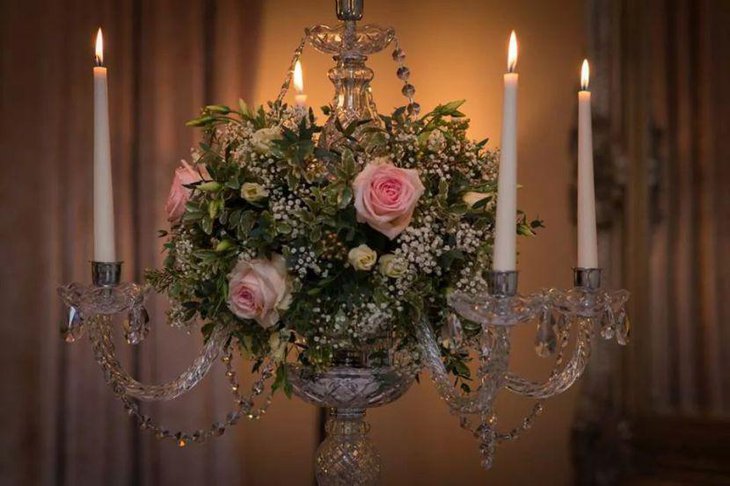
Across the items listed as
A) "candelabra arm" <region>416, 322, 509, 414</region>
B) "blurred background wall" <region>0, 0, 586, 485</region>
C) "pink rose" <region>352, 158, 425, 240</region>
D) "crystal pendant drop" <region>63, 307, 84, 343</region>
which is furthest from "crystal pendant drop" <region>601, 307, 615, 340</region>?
"blurred background wall" <region>0, 0, 586, 485</region>

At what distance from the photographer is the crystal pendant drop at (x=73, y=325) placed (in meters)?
1.16

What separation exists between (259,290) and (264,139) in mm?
191

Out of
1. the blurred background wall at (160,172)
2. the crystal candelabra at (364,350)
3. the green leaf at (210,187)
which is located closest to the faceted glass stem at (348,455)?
the crystal candelabra at (364,350)

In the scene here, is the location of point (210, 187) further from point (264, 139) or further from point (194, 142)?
point (194, 142)

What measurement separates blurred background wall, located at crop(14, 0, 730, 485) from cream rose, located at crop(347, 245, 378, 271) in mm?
689

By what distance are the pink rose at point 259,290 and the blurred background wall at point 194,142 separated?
0.70 metres

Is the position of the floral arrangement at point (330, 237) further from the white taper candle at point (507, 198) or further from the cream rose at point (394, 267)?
the white taper candle at point (507, 198)

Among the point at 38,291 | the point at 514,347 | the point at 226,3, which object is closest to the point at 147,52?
the point at 226,3

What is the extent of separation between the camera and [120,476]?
188 cm

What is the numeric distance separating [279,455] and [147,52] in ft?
2.48

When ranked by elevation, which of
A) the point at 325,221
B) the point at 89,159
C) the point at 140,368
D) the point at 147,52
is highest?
the point at 147,52

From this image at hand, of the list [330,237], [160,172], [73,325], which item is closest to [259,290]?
[330,237]

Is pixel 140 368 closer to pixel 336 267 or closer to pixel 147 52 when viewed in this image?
pixel 147 52

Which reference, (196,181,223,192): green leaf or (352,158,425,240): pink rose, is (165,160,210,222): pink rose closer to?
(196,181,223,192): green leaf
